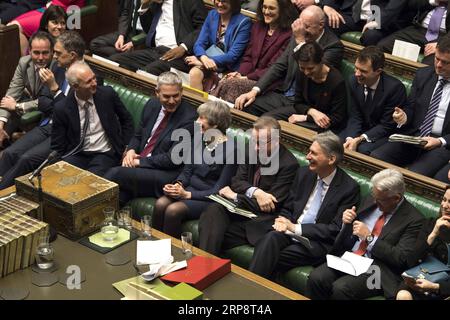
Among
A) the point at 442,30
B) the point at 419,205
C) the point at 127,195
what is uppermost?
the point at 442,30

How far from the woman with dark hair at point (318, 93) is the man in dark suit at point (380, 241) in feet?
3.37

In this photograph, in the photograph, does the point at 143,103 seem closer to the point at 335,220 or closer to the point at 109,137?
the point at 109,137

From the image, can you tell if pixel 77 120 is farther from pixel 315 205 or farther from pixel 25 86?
pixel 315 205

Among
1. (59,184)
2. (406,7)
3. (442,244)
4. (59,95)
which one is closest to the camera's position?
(442,244)

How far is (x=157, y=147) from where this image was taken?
208 inches

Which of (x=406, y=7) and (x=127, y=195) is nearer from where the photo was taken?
(x=127, y=195)

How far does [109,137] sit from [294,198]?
1300mm

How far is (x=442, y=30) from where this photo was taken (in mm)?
5926

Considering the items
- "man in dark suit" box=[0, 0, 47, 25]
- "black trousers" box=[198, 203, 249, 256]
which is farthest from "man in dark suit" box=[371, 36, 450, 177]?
"man in dark suit" box=[0, 0, 47, 25]

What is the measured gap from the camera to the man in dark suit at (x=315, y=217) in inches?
180

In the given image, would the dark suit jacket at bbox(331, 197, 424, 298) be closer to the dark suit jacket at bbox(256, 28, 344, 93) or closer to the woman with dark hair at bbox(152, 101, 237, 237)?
the woman with dark hair at bbox(152, 101, 237, 237)

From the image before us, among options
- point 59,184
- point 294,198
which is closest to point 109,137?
point 59,184

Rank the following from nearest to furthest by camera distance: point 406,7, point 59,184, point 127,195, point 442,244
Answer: point 442,244 < point 59,184 < point 127,195 < point 406,7

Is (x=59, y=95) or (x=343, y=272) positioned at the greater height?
(x=59, y=95)
